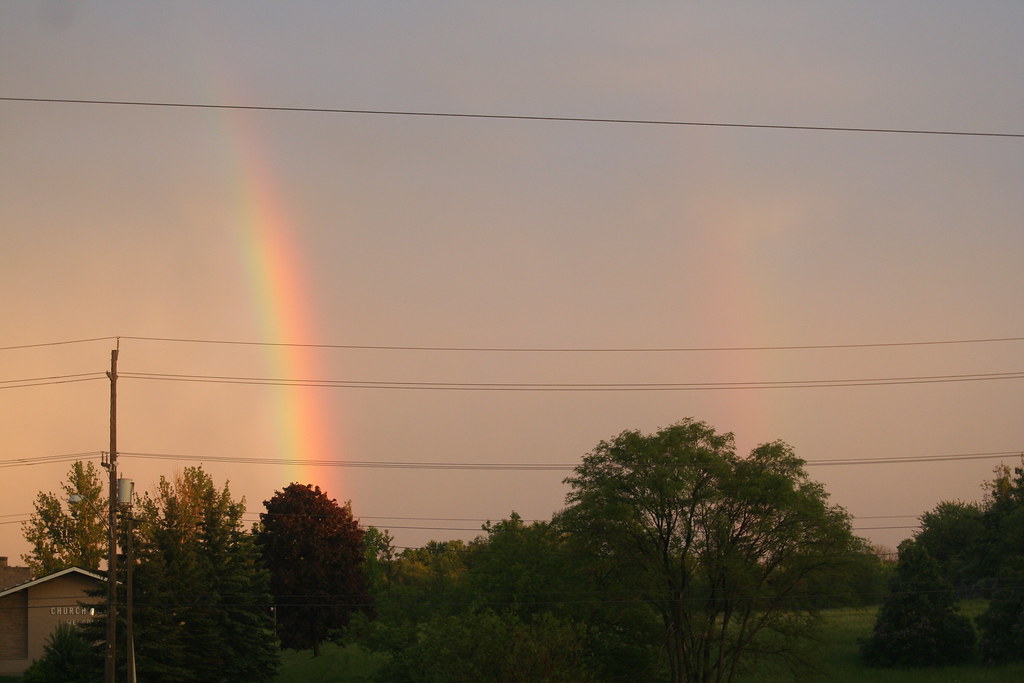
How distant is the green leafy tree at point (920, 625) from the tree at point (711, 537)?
27.9m

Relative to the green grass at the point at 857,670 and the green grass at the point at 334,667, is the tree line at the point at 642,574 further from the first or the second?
the green grass at the point at 334,667

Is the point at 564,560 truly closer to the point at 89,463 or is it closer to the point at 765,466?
the point at 765,466

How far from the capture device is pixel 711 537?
54.4m

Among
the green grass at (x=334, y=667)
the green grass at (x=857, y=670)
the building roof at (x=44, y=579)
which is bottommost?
the green grass at (x=857, y=670)

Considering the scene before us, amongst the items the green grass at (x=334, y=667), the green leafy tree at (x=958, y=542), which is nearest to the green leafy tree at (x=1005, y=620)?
the green leafy tree at (x=958, y=542)

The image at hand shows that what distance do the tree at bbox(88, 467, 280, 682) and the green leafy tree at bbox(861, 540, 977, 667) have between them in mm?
46153

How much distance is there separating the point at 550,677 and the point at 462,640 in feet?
17.4

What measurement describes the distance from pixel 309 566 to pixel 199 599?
20051mm

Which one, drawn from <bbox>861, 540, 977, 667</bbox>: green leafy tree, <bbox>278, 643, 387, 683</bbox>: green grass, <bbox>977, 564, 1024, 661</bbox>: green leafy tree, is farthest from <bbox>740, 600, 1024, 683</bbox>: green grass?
<bbox>278, 643, 387, 683</bbox>: green grass

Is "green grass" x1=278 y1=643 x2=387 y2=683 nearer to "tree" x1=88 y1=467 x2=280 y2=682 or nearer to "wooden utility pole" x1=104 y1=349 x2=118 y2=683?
"tree" x1=88 y1=467 x2=280 y2=682

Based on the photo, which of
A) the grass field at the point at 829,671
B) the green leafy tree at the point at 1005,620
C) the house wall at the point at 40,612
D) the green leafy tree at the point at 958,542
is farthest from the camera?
the green leafy tree at the point at 958,542

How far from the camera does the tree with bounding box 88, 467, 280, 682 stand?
173 ft

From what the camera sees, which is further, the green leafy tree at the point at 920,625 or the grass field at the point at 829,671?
the green leafy tree at the point at 920,625

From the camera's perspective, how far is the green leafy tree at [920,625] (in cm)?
7719
